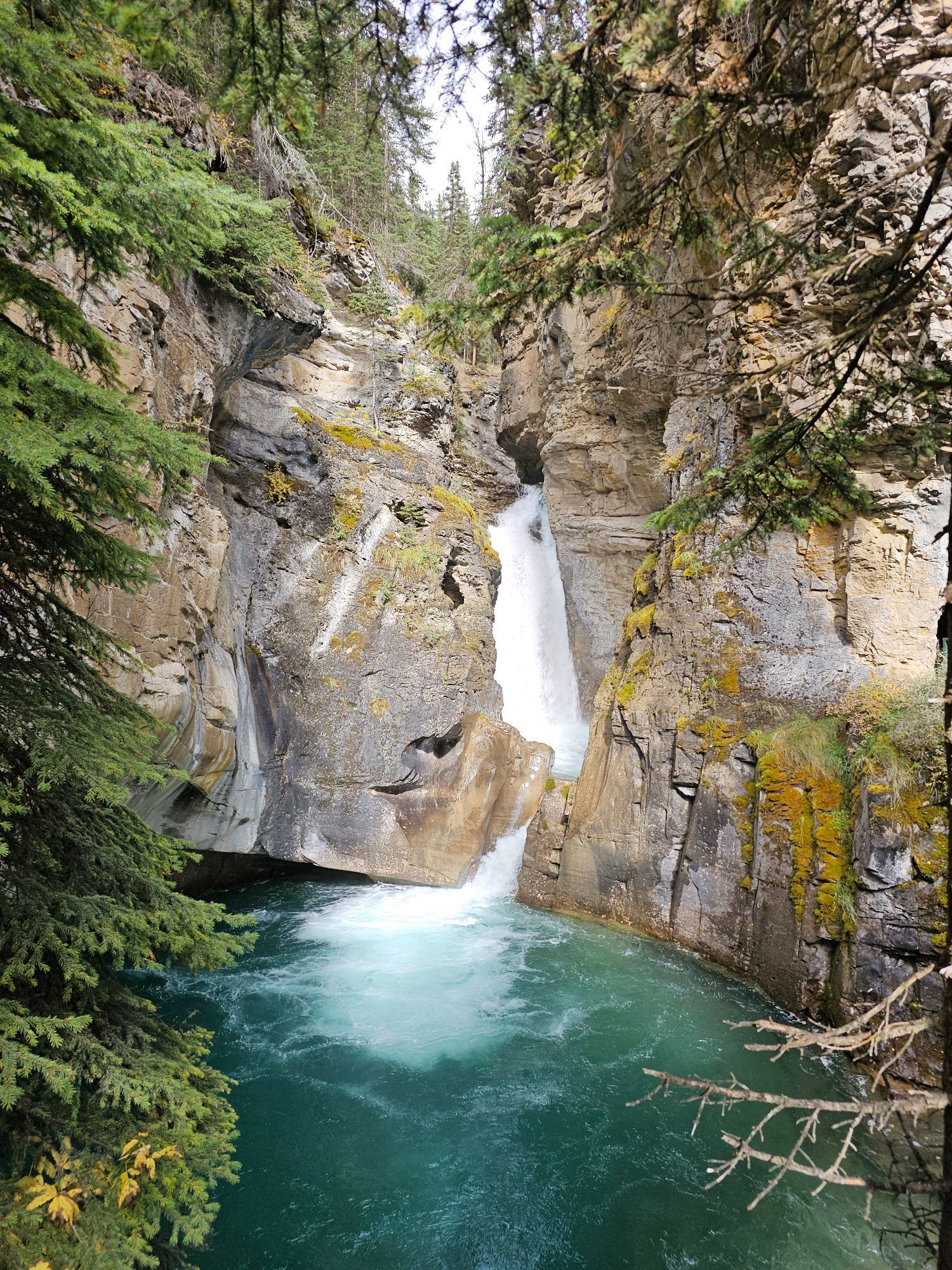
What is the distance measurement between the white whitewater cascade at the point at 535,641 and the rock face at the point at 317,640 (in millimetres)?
2698

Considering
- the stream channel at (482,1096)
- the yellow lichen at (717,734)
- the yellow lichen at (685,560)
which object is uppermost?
the yellow lichen at (685,560)

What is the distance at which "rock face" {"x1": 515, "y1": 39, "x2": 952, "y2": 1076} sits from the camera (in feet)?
22.8

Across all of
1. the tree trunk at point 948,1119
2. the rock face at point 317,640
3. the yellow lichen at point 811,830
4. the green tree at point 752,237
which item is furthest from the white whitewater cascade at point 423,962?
the tree trunk at point 948,1119

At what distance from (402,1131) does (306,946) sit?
13.1 ft

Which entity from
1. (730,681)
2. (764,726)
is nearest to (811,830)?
(764,726)

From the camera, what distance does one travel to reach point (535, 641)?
715 inches

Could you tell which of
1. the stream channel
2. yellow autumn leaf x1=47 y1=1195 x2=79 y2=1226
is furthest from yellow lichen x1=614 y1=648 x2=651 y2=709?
yellow autumn leaf x1=47 y1=1195 x2=79 y2=1226

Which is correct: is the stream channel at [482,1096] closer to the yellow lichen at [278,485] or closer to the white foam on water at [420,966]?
the white foam on water at [420,966]

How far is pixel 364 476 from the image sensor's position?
13500 millimetres

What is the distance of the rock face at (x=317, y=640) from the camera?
9859 millimetres

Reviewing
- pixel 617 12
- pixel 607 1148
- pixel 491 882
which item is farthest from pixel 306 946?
pixel 617 12

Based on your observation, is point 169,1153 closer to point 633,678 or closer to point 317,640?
point 633,678

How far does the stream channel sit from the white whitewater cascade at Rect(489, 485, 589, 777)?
5748 mm

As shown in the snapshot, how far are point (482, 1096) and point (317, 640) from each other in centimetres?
786
